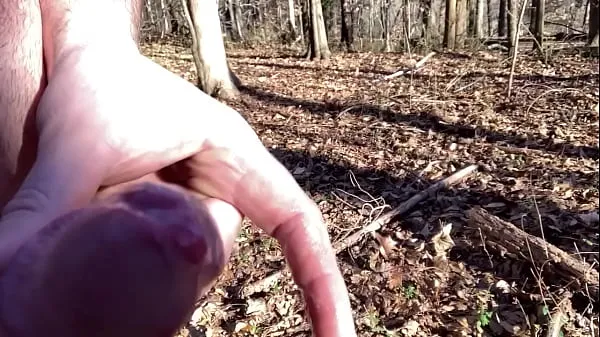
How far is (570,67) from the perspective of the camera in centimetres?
935

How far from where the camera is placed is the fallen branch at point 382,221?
11.8 ft

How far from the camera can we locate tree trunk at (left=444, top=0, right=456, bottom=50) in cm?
1368

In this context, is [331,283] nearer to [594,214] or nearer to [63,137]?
[63,137]

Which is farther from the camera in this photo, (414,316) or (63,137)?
(414,316)

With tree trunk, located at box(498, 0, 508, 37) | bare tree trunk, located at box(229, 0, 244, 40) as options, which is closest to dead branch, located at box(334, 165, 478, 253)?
tree trunk, located at box(498, 0, 508, 37)

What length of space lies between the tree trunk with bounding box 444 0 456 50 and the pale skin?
13068 mm

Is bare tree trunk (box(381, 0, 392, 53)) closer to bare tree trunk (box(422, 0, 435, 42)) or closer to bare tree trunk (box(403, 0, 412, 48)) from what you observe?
bare tree trunk (box(422, 0, 435, 42))

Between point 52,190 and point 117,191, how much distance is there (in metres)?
0.08

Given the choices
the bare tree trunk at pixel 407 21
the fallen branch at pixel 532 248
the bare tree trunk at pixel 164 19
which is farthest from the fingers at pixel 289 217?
the bare tree trunk at pixel 164 19

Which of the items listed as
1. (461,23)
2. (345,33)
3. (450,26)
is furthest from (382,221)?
(345,33)

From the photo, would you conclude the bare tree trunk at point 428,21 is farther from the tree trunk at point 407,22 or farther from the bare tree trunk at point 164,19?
the bare tree trunk at point 164,19

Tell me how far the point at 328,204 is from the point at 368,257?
897mm

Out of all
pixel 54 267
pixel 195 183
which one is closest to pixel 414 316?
pixel 195 183

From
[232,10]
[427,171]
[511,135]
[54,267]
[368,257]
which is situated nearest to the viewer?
[54,267]
